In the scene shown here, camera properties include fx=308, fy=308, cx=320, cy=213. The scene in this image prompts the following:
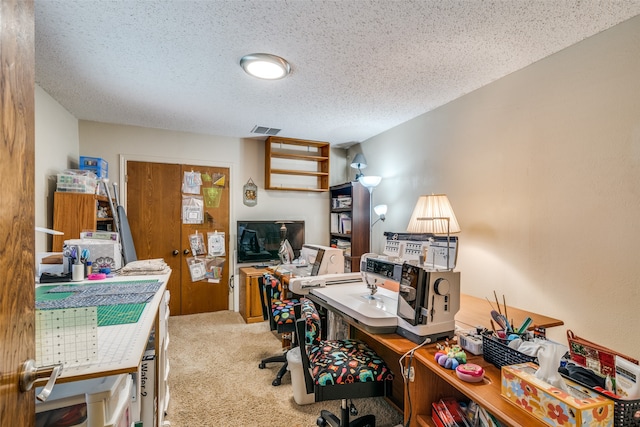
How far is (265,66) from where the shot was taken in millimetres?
2219

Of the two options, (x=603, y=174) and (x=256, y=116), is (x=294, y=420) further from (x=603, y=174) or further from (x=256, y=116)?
(x=256, y=116)

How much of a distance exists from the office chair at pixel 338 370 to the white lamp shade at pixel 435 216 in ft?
3.81

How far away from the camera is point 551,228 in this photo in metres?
2.09

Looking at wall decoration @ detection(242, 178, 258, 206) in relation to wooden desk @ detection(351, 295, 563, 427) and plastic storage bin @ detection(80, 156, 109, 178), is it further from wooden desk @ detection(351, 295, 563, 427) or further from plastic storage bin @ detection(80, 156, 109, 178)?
wooden desk @ detection(351, 295, 563, 427)

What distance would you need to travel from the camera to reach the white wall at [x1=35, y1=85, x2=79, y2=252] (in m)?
2.58

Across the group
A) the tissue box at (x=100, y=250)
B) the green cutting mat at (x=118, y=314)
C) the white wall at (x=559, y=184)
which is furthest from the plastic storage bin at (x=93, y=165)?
the white wall at (x=559, y=184)

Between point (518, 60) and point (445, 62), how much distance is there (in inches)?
20.1

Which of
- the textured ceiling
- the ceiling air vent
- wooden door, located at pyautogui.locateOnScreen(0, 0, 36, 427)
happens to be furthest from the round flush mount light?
wooden door, located at pyautogui.locateOnScreen(0, 0, 36, 427)

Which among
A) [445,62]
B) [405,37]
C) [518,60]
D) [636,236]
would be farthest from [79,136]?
[636,236]

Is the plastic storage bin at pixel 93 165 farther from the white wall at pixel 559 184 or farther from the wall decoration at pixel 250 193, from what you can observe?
the white wall at pixel 559 184

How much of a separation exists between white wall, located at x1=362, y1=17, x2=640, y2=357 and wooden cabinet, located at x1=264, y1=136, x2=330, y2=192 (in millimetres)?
1892

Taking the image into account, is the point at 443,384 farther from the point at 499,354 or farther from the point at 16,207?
the point at 16,207

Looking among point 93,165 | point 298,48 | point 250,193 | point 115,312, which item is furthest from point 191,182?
point 115,312

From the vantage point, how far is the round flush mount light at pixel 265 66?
A: 212 centimetres
